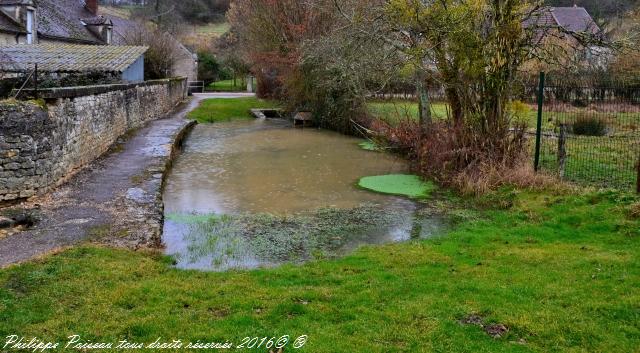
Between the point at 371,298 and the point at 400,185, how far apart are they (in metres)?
7.71

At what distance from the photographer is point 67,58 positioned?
1780cm

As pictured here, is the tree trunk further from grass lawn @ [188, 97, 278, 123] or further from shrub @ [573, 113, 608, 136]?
grass lawn @ [188, 97, 278, 123]

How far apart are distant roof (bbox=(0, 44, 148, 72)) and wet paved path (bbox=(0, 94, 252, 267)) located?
4.26m

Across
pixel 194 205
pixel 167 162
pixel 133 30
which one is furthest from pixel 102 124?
pixel 133 30

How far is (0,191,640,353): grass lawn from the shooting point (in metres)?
4.67

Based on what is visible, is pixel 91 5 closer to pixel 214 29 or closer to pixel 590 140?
pixel 590 140

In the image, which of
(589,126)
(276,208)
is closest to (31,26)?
(276,208)

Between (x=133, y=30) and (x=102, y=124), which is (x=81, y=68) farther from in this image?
(x=133, y=30)

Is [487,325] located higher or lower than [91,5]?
lower

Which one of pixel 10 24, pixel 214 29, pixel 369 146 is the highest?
pixel 214 29

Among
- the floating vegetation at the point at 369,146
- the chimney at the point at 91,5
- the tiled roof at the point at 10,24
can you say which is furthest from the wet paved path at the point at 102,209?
the chimney at the point at 91,5

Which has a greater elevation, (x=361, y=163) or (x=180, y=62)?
(x=180, y=62)

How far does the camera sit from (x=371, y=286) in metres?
6.08

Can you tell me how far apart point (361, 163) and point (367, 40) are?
11.8 feet
